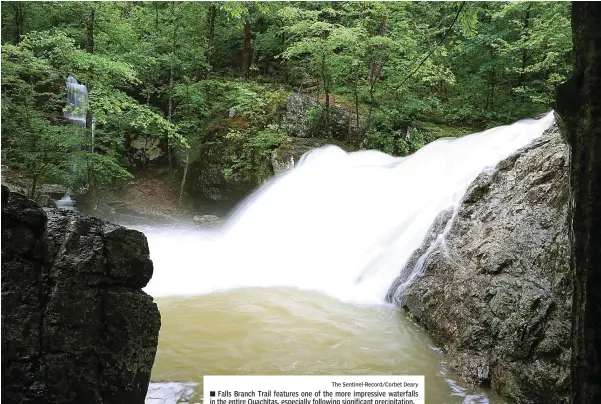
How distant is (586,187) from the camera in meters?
1.90

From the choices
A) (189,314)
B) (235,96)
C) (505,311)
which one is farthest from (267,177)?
(505,311)

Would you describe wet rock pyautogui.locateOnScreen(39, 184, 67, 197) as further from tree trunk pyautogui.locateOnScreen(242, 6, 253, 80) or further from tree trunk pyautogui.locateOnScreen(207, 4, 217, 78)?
tree trunk pyautogui.locateOnScreen(242, 6, 253, 80)

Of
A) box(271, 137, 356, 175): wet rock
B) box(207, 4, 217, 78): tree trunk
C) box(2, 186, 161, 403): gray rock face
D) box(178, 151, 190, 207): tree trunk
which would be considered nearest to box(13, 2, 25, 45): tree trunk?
box(207, 4, 217, 78): tree trunk

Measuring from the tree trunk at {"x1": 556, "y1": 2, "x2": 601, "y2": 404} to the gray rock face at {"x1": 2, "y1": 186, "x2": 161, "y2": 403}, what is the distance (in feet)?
8.79

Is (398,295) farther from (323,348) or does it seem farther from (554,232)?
(554,232)

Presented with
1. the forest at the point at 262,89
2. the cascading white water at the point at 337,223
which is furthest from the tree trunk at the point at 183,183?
the cascading white water at the point at 337,223

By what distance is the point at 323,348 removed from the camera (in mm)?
4594

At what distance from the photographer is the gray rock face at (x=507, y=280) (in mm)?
3547

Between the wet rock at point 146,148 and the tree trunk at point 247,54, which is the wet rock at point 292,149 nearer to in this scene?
the tree trunk at point 247,54

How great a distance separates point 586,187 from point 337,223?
7028 mm

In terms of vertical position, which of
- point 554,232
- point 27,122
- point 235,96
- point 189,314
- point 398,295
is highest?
point 235,96

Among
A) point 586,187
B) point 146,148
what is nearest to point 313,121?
point 146,148

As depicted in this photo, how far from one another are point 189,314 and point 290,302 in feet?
4.93

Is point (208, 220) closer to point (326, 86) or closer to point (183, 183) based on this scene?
point (183, 183)
